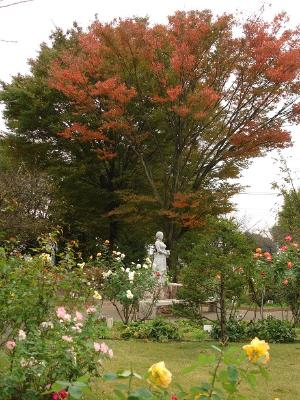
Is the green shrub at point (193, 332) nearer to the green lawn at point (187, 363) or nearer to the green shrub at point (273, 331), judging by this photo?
Result: the green lawn at point (187, 363)

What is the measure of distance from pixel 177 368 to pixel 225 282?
78.0 inches

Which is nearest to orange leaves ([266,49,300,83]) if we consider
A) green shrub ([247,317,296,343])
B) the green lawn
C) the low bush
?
green shrub ([247,317,296,343])

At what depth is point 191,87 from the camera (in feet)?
52.4

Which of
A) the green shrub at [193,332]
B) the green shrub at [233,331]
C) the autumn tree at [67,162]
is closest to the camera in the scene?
the green shrub at [233,331]

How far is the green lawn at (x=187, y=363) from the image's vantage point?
4578 mm

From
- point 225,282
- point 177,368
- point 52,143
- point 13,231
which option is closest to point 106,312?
point 13,231

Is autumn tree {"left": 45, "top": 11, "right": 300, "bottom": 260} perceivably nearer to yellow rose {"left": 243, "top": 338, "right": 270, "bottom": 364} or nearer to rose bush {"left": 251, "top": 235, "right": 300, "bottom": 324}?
rose bush {"left": 251, "top": 235, "right": 300, "bottom": 324}

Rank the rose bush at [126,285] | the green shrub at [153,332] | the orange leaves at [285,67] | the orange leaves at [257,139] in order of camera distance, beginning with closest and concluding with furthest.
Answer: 1. the green shrub at [153,332]
2. the rose bush at [126,285]
3. the orange leaves at [285,67]
4. the orange leaves at [257,139]

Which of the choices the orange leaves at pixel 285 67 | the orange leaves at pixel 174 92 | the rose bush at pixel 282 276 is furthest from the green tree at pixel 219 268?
the orange leaves at pixel 285 67

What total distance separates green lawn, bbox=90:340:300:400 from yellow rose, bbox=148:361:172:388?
211 centimetres

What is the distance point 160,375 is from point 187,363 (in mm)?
4607

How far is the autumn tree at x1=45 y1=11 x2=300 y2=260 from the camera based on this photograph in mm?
15266

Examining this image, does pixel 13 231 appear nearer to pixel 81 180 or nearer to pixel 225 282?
pixel 81 180

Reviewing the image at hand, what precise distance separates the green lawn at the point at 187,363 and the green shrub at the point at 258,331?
29cm
